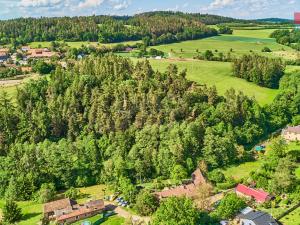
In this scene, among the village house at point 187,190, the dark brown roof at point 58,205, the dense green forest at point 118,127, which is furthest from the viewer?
the dense green forest at point 118,127

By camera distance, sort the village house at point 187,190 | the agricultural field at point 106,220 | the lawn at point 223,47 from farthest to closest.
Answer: the lawn at point 223,47
the village house at point 187,190
the agricultural field at point 106,220

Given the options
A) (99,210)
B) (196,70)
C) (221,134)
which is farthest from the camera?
(196,70)

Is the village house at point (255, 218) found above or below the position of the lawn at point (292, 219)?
above

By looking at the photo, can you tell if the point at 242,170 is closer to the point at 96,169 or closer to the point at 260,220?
the point at 260,220

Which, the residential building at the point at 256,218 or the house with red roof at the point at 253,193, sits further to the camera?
the house with red roof at the point at 253,193

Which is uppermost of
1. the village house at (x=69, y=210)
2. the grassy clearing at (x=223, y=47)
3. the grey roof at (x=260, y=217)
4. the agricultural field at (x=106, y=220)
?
the grassy clearing at (x=223, y=47)

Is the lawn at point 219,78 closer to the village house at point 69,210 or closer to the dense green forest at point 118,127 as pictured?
the dense green forest at point 118,127

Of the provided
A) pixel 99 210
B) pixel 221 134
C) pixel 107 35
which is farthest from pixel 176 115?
pixel 107 35

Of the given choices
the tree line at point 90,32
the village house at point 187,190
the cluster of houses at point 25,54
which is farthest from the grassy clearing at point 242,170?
the tree line at point 90,32

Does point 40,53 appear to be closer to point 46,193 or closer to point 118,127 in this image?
point 118,127
